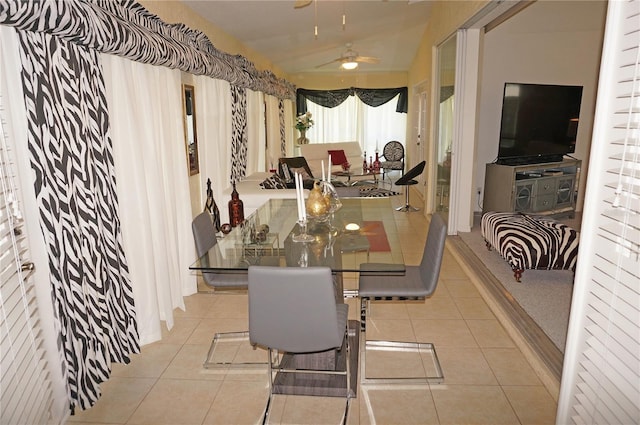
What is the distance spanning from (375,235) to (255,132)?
4.28 metres

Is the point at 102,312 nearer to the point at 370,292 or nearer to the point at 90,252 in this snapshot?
the point at 90,252

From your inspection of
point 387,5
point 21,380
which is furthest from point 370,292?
point 387,5

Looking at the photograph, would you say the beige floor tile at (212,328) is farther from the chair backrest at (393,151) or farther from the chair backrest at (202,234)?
the chair backrest at (393,151)

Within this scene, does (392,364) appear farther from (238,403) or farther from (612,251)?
(612,251)

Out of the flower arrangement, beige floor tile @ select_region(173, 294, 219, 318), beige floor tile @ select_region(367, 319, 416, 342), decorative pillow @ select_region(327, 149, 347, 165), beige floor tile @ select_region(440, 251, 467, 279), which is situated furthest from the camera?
the flower arrangement

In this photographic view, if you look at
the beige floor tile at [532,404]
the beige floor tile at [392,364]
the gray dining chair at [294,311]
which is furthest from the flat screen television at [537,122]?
the gray dining chair at [294,311]

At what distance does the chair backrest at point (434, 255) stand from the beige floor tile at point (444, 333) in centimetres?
53

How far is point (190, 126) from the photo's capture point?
3.98 m

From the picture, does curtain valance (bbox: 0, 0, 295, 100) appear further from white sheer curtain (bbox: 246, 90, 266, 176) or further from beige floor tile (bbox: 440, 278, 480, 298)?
beige floor tile (bbox: 440, 278, 480, 298)

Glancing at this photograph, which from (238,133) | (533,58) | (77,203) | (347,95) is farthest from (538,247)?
(347,95)

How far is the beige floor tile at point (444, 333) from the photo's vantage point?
9.32 feet

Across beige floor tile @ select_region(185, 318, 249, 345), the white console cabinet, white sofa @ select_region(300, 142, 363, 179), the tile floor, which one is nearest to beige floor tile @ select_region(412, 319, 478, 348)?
the tile floor

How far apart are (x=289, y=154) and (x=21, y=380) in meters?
8.35

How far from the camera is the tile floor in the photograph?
218 centimetres
